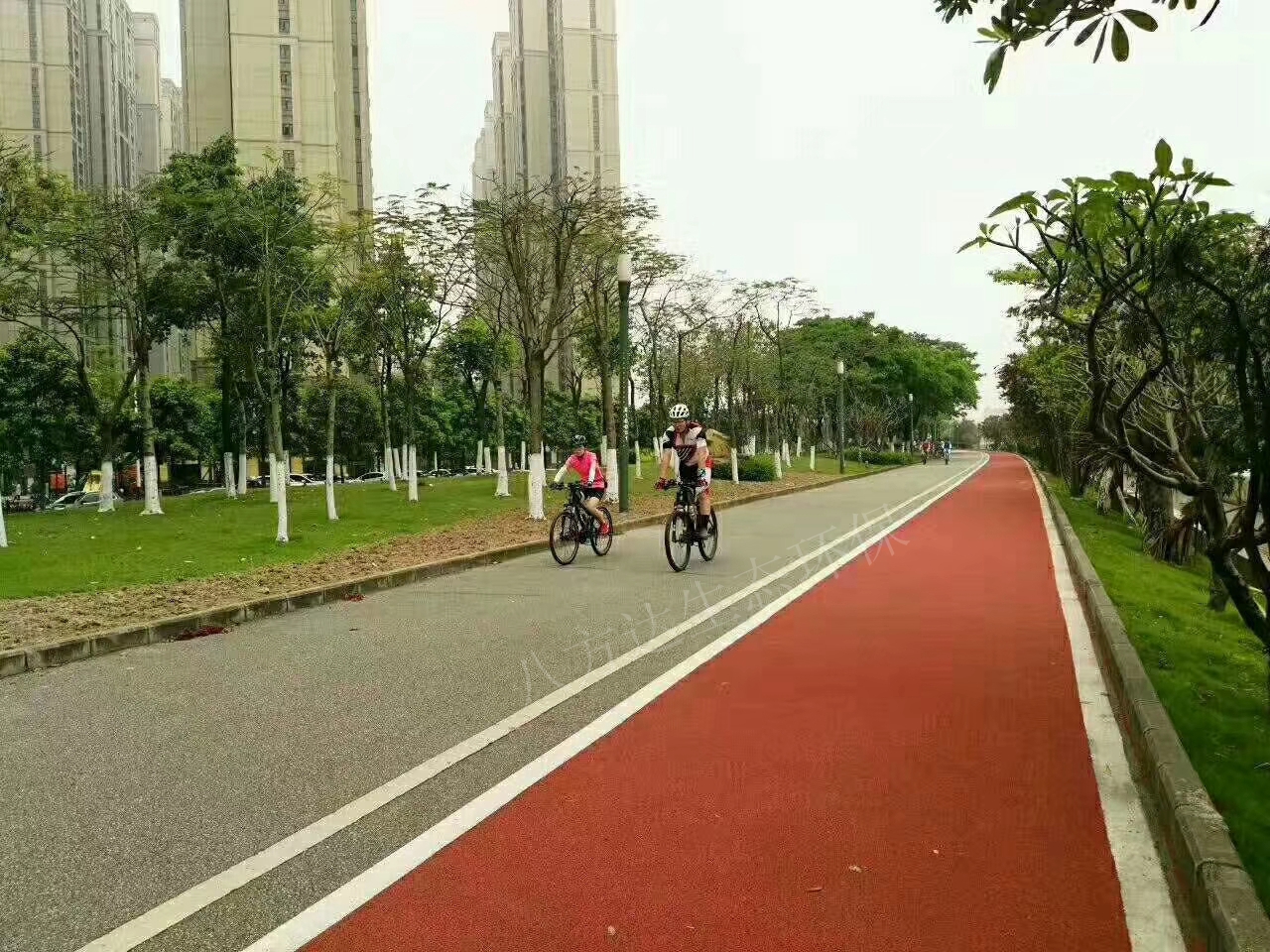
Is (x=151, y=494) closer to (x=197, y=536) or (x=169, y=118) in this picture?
(x=197, y=536)

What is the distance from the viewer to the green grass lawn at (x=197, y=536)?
12328 millimetres

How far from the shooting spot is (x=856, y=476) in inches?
1742

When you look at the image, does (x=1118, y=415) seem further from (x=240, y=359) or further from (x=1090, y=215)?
(x=240, y=359)

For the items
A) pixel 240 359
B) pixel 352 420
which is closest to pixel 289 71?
pixel 352 420

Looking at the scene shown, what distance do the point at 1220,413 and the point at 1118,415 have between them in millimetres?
2551

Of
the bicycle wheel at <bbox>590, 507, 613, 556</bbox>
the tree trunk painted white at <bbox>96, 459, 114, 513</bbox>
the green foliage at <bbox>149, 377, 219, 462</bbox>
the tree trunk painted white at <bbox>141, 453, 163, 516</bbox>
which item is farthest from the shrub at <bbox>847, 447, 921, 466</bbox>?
the bicycle wheel at <bbox>590, 507, 613, 556</bbox>

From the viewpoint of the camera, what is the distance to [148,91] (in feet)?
335

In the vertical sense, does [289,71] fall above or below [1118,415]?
above

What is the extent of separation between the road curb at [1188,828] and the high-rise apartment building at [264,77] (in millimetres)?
74148

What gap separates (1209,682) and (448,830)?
5407mm

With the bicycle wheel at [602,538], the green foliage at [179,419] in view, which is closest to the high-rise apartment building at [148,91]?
the green foliage at [179,419]

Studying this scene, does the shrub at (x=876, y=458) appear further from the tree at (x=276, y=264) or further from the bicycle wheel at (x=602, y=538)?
the bicycle wheel at (x=602, y=538)

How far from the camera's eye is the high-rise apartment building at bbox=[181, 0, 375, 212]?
73.4 meters

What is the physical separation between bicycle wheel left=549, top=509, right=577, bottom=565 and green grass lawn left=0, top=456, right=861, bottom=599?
345 cm
